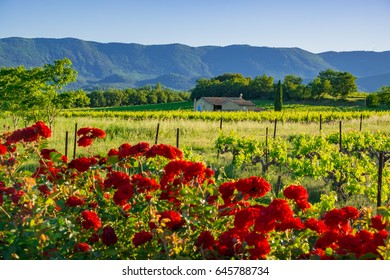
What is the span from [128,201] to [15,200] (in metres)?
0.60

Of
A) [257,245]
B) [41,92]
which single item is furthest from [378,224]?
[41,92]

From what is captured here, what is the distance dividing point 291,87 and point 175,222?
5364cm

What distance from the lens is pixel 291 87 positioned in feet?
179

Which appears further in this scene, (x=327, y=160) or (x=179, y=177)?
(x=327, y=160)

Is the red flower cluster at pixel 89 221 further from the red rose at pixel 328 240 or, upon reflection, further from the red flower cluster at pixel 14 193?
the red rose at pixel 328 240

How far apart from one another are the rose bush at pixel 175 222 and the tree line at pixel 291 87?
160ft

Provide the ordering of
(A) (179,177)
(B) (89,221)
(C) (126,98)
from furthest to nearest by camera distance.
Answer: (C) (126,98)
(A) (179,177)
(B) (89,221)

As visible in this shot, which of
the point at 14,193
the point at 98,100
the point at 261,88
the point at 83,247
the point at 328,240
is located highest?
the point at 261,88

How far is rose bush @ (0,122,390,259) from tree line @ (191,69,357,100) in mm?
48824

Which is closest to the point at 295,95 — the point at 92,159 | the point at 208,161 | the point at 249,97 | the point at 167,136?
the point at 249,97

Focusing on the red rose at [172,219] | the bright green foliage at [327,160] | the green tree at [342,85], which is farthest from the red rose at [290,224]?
the green tree at [342,85]

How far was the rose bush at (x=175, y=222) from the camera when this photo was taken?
→ 7.13 feet

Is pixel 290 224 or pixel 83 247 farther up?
pixel 290 224

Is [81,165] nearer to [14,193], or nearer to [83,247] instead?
[14,193]
